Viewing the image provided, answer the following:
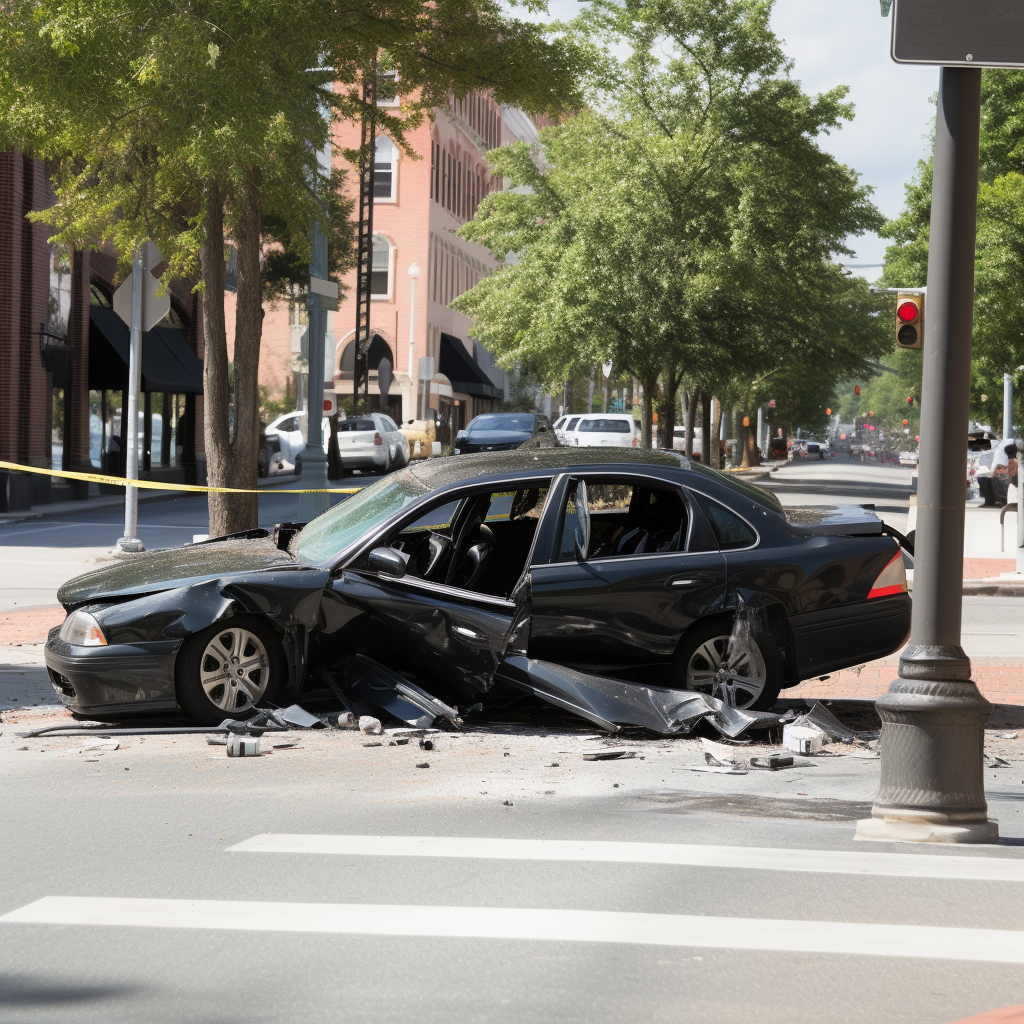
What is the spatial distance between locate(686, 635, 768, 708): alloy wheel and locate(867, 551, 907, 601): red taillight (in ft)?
2.74

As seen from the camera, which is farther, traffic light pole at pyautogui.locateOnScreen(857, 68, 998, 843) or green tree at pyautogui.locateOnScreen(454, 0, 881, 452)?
green tree at pyautogui.locateOnScreen(454, 0, 881, 452)

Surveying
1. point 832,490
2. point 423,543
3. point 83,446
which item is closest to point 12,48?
point 423,543

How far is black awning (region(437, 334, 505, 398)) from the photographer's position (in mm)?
72250

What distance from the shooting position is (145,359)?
1373 inches

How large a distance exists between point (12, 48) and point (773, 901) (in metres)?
11.8

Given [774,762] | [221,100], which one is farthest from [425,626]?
[221,100]

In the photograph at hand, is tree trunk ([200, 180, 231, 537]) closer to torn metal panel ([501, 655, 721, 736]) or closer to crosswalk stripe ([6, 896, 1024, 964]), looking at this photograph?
torn metal panel ([501, 655, 721, 736])

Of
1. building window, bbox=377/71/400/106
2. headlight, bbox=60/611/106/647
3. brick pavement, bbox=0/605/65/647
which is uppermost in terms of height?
building window, bbox=377/71/400/106

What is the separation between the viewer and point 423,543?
9.38m

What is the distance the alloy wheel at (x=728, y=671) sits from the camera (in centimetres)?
837

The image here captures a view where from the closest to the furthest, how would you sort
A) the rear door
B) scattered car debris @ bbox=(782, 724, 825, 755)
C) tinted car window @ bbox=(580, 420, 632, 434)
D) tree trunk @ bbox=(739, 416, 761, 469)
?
scattered car debris @ bbox=(782, 724, 825, 755)
the rear door
tinted car window @ bbox=(580, 420, 632, 434)
tree trunk @ bbox=(739, 416, 761, 469)

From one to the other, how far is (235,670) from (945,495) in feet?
12.9

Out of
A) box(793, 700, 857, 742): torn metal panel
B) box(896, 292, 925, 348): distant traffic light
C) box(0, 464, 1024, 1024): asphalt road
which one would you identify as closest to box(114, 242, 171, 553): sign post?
box(0, 464, 1024, 1024): asphalt road

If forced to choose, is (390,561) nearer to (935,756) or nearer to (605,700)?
(605,700)
